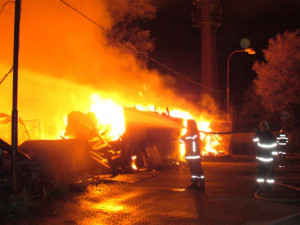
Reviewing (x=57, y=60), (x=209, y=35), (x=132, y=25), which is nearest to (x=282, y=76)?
(x=209, y=35)

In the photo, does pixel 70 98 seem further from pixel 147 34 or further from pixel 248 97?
pixel 248 97

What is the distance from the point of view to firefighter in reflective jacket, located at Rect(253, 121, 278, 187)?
9.59m

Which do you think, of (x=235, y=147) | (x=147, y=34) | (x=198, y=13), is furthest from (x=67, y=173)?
(x=198, y=13)

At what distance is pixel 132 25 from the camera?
24141 millimetres

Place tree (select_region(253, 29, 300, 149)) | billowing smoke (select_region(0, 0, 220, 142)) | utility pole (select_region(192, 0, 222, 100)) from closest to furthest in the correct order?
billowing smoke (select_region(0, 0, 220, 142)) → tree (select_region(253, 29, 300, 149)) → utility pole (select_region(192, 0, 222, 100))

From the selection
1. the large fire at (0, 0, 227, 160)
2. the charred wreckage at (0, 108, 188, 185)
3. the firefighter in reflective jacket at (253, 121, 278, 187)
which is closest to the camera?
the firefighter in reflective jacket at (253, 121, 278, 187)

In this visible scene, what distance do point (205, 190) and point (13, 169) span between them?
15.3ft

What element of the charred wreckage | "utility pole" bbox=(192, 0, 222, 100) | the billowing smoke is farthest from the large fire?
"utility pole" bbox=(192, 0, 222, 100)

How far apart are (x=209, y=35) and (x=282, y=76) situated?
24.3 ft

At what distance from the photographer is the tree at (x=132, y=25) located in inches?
856

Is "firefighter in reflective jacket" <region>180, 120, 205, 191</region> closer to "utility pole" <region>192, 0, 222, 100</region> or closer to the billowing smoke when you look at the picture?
the billowing smoke

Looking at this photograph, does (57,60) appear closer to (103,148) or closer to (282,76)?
(103,148)

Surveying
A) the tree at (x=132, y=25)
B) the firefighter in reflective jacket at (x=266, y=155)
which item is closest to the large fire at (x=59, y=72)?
the tree at (x=132, y=25)

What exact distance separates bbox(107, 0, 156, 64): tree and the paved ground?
12490 millimetres
